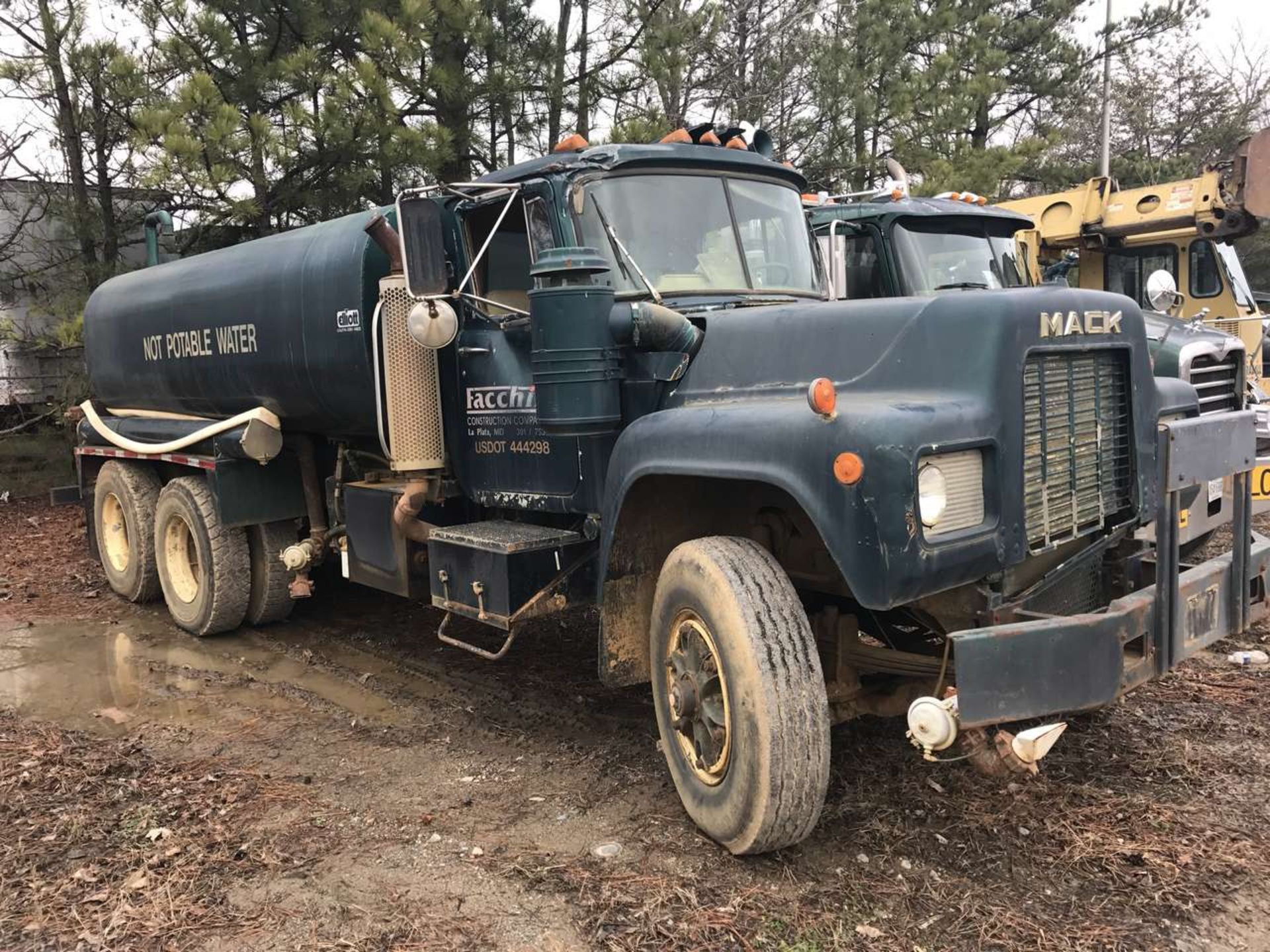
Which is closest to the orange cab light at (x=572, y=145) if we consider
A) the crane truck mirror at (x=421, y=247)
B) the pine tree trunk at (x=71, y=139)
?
the crane truck mirror at (x=421, y=247)

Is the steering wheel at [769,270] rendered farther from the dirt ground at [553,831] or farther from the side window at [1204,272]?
the side window at [1204,272]

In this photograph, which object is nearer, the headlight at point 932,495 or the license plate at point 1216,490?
the headlight at point 932,495

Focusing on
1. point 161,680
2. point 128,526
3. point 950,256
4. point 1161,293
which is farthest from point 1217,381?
point 128,526

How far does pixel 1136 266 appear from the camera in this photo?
1033 cm

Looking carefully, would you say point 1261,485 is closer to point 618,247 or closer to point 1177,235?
point 618,247

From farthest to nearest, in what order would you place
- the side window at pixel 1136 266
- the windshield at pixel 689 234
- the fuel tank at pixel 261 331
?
the side window at pixel 1136 266 → the fuel tank at pixel 261 331 → the windshield at pixel 689 234

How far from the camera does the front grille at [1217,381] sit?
248 inches

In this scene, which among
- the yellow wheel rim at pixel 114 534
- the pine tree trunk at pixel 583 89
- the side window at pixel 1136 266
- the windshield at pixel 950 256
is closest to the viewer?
the windshield at pixel 950 256

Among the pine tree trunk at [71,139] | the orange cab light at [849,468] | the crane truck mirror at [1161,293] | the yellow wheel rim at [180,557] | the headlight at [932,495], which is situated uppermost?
the pine tree trunk at [71,139]

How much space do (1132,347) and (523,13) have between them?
848 cm

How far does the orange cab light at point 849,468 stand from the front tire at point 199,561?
4.82 meters

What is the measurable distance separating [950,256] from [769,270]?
368cm

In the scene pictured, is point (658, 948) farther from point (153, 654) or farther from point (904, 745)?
point (153, 654)

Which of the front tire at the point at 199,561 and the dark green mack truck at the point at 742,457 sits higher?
the dark green mack truck at the point at 742,457
